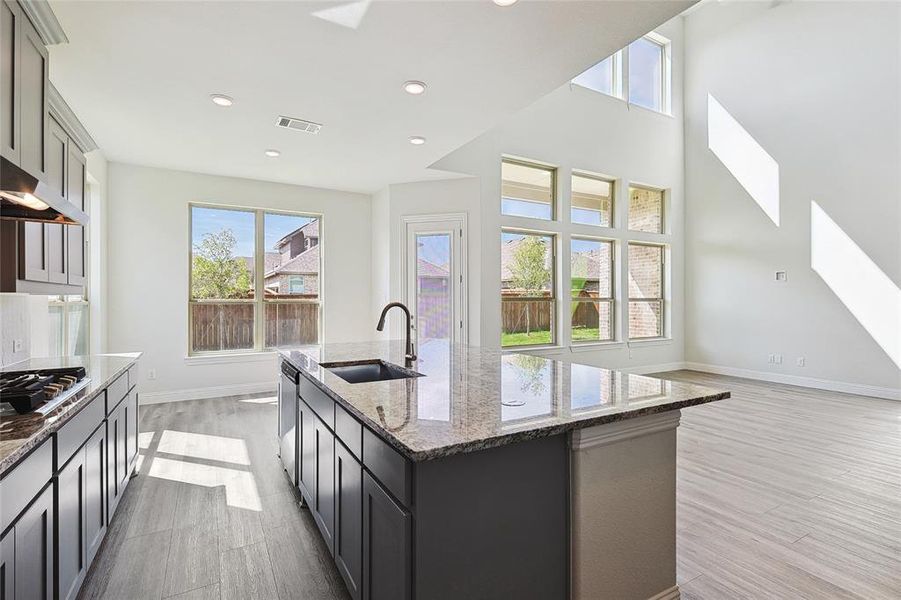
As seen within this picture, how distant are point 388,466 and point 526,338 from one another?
5119mm

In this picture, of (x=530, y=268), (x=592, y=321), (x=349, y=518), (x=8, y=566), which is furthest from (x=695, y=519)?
(x=592, y=321)

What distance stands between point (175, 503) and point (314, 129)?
3049 millimetres

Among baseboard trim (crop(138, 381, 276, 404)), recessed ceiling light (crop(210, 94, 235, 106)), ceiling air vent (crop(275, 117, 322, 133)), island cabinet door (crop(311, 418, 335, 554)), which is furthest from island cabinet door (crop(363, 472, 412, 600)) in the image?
baseboard trim (crop(138, 381, 276, 404))

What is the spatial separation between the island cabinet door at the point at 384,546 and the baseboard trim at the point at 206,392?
15.0 ft

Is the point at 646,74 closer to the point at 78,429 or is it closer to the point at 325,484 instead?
the point at 325,484

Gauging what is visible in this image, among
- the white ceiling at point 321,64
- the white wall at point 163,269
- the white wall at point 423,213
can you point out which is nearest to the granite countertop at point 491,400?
the white ceiling at point 321,64

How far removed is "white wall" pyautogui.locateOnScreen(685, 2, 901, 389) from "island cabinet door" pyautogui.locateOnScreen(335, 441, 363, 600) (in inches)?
271

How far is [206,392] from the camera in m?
5.45

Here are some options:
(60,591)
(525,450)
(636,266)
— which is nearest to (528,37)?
(525,450)

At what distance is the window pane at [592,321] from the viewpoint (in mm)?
6770

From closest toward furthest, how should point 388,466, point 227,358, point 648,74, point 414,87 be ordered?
point 388,466 → point 414,87 → point 227,358 → point 648,74

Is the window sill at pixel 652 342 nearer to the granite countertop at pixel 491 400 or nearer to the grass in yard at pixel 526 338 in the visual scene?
the grass in yard at pixel 526 338

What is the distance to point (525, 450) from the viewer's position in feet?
4.74

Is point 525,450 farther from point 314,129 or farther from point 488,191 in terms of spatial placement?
point 488,191
